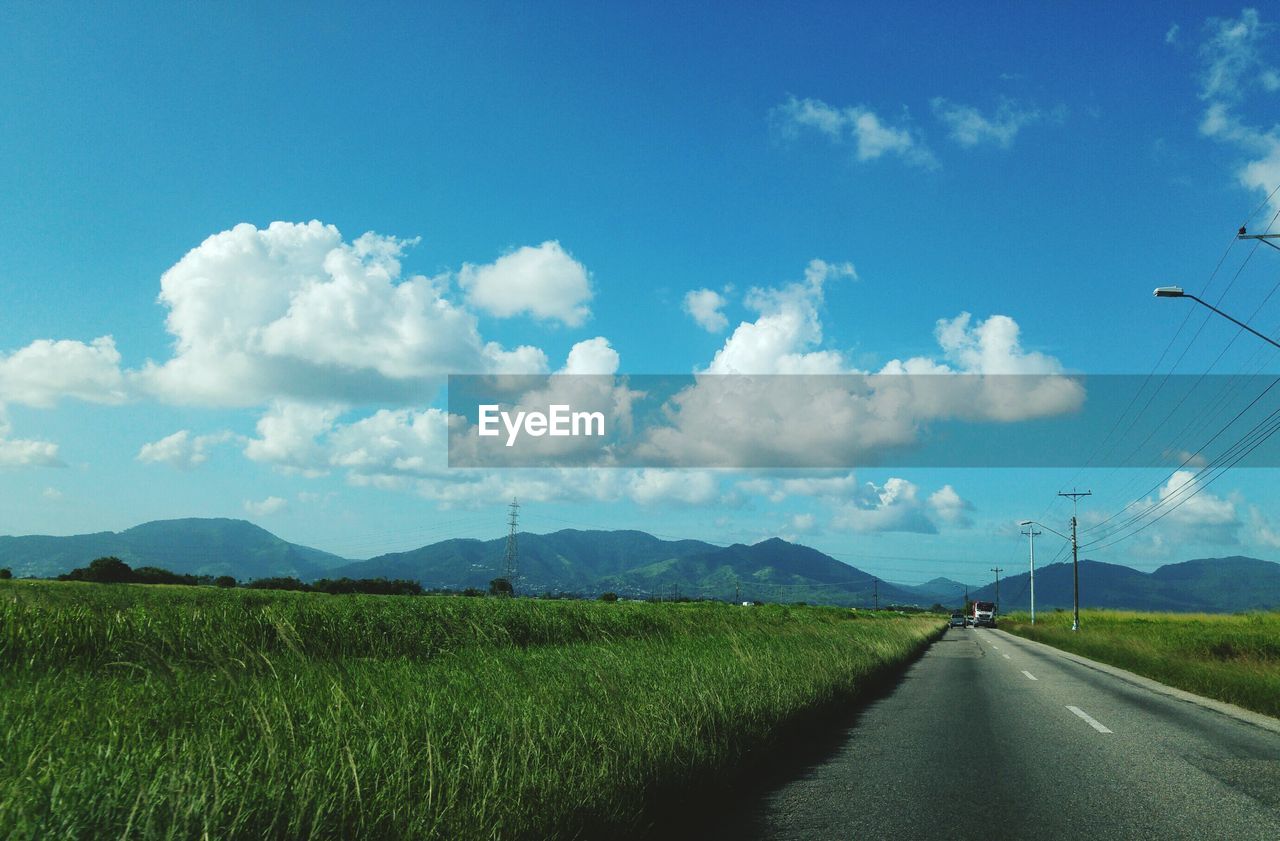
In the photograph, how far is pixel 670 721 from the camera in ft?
22.6

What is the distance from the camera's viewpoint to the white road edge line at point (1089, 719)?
408 inches

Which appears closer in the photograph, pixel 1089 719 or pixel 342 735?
pixel 342 735

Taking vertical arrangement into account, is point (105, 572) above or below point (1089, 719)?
below

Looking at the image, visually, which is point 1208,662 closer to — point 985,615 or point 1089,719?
point 1089,719

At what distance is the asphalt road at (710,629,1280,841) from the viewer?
5.59 metres

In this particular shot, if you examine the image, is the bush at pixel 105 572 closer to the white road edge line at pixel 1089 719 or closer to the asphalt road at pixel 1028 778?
the asphalt road at pixel 1028 778

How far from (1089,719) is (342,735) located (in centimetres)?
1120

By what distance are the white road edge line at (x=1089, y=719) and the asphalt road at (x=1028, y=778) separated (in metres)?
0.02

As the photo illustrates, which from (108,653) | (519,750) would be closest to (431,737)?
(519,750)

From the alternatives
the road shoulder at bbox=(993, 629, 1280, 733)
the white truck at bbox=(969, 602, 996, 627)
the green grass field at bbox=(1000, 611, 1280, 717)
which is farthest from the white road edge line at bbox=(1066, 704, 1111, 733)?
the white truck at bbox=(969, 602, 996, 627)

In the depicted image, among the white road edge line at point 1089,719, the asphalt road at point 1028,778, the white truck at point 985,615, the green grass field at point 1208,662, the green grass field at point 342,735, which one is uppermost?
the green grass field at point 342,735

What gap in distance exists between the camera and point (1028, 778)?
7.21 m

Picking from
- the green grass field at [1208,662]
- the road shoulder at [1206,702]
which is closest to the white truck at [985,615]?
the green grass field at [1208,662]

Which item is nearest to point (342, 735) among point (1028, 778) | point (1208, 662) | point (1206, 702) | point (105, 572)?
point (1028, 778)
